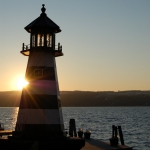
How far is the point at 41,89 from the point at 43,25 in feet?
15.3

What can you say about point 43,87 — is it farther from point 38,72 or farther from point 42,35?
Answer: point 42,35

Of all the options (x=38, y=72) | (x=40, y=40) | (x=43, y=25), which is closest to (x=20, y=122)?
(x=38, y=72)

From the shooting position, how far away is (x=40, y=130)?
2466 centimetres

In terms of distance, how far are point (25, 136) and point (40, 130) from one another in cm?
114

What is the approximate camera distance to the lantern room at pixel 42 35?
25828 millimetres

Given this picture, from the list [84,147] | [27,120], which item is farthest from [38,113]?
[84,147]

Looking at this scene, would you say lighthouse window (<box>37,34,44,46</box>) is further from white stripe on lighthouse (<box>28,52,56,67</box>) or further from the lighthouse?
white stripe on lighthouse (<box>28,52,56,67</box>)

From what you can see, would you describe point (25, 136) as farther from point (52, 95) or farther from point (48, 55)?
point (48, 55)

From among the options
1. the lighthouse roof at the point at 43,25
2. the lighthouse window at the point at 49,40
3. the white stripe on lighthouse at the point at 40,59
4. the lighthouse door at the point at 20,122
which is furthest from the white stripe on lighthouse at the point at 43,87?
the lighthouse roof at the point at 43,25

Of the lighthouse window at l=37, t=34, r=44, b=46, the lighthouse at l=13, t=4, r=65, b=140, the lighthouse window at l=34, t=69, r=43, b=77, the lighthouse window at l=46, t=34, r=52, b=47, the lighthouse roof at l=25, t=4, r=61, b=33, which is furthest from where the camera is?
the lighthouse window at l=46, t=34, r=52, b=47

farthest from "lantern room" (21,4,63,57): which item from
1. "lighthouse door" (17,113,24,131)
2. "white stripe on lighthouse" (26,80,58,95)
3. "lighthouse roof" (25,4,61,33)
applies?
"lighthouse door" (17,113,24,131)

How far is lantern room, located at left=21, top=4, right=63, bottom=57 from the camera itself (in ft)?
84.7

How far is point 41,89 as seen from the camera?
2536cm

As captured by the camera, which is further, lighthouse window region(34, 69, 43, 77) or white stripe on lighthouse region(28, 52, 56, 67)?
white stripe on lighthouse region(28, 52, 56, 67)
